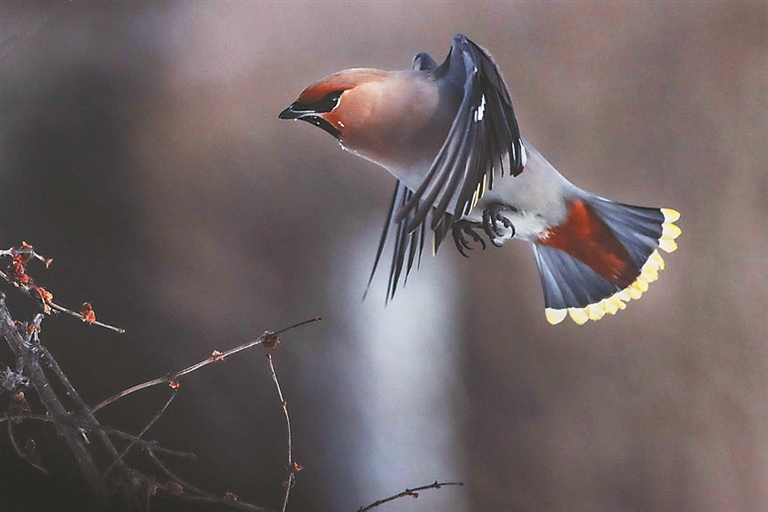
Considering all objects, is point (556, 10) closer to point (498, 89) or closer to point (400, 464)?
point (498, 89)

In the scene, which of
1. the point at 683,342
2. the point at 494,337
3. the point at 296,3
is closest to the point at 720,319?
the point at 683,342

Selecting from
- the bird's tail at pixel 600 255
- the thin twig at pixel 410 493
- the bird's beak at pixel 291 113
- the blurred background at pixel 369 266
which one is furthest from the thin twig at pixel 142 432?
the bird's tail at pixel 600 255

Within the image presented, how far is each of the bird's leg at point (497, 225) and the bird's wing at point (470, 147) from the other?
1.9 inches

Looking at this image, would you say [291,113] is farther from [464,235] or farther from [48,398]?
[48,398]

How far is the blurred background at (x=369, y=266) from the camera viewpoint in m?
1.04

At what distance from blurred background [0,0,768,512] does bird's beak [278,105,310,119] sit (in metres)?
0.03

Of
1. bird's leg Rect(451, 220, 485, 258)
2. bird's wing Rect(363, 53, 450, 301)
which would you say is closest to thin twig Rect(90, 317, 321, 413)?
bird's wing Rect(363, 53, 450, 301)

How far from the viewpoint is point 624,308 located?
3.46ft

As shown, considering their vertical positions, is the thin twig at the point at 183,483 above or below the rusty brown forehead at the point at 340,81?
below

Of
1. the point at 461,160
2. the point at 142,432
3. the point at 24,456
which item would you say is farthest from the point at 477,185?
the point at 24,456

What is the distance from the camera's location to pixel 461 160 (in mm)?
885

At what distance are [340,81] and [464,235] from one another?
0.87 ft

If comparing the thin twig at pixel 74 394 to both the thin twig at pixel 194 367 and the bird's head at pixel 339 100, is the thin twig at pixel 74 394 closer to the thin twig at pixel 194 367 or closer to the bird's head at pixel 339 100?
the thin twig at pixel 194 367

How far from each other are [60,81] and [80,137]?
0.30ft
